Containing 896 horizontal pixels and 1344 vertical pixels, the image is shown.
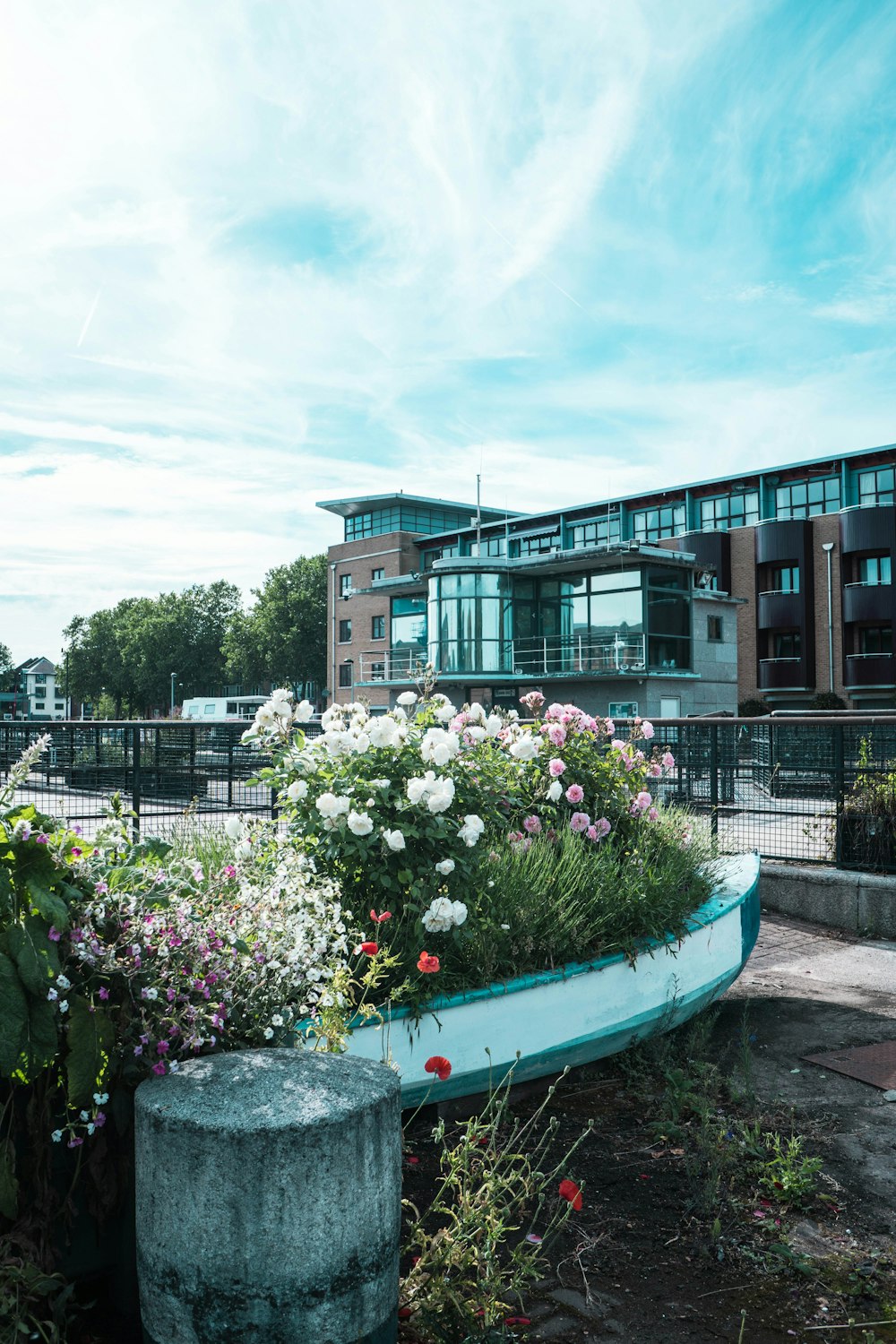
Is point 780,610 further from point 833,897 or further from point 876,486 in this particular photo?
point 833,897

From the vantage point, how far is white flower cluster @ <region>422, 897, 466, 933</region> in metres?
3.72

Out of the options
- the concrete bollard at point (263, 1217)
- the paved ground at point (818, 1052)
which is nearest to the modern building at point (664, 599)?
the paved ground at point (818, 1052)

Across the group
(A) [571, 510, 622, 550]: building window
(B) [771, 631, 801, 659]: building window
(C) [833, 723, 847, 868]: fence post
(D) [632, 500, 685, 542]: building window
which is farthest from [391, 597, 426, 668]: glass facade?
(C) [833, 723, 847, 868]: fence post

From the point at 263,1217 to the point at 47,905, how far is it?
798 millimetres

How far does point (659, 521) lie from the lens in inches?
1913

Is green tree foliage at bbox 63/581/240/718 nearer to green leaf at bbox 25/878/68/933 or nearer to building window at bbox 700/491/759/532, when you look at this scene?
building window at bbox 700/491/759/532

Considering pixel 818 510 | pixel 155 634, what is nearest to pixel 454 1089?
pixel 818 510

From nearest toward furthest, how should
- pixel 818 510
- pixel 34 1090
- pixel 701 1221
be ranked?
pixel 34 1090, pixel 701 1221, pixel 818 510

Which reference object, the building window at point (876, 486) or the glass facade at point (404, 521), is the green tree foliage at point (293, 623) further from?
the building window at point (876, 486)

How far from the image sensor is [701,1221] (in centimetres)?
335

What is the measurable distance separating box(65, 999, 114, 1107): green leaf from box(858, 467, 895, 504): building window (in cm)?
4520

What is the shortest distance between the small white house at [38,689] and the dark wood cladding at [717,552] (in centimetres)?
14778

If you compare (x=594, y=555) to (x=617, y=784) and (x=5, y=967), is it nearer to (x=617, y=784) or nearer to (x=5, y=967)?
(x=617, y=784)

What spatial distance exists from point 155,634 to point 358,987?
93.4 m
